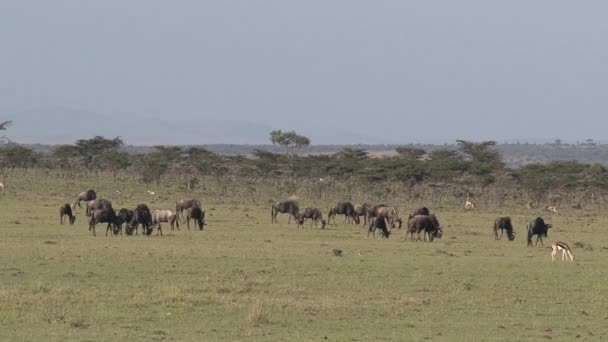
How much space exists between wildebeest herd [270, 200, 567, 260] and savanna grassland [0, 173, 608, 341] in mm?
558

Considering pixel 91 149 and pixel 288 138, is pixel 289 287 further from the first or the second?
pixel 288 138

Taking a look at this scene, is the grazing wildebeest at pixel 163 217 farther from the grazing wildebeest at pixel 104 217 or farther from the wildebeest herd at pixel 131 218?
the grazing wildebeest at pixel 104 217

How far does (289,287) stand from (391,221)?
1809 cm

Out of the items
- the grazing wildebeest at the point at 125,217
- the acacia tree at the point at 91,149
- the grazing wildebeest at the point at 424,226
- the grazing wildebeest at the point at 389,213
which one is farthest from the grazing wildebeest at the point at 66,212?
the acacia tree at the point at 91,149

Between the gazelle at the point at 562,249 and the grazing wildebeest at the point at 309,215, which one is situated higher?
the grazing wildebeest at the point at 309,215

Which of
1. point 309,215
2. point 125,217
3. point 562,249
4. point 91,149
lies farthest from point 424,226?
point 91,149

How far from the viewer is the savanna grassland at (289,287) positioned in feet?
50.5

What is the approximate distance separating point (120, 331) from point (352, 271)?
8976mm

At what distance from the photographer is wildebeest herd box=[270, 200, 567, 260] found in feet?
107

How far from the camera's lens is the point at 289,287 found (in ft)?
65.6

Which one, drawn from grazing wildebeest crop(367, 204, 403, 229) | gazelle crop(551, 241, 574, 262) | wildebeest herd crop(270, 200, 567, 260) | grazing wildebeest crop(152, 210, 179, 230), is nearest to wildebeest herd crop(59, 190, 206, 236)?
grazing wildebeest crop(152, 210, 179, 230)

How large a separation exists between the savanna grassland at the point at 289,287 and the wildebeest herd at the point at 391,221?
1.83 feet

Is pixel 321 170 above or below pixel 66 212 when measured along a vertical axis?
above

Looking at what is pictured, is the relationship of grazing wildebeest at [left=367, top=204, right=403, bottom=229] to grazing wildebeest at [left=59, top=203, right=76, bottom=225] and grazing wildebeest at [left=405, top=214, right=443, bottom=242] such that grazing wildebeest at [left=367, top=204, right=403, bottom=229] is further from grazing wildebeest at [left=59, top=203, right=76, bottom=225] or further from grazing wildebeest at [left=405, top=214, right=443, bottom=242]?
grazing wildebeest at [left=59, top=203, right=76, bottom=225]
